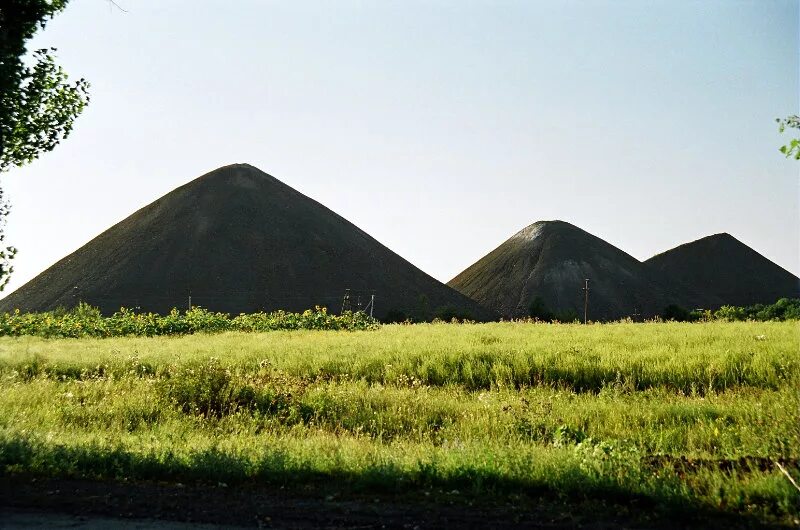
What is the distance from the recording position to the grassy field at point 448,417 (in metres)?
8.26

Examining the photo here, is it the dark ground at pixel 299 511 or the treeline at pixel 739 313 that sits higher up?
the treeline at pixel 739 313

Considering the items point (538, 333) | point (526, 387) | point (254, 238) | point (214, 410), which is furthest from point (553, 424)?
point (254, 238)

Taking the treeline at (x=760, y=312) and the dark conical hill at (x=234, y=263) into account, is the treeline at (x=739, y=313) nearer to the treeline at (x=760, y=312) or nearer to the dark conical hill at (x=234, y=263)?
the treeline at (x=760, y=312)

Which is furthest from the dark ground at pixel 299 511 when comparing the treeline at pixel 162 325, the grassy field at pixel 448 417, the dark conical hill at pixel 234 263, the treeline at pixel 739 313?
the dark conical hill at pixel 234 263

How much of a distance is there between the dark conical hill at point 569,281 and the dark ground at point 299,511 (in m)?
148

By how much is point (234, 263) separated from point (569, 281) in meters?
87.5

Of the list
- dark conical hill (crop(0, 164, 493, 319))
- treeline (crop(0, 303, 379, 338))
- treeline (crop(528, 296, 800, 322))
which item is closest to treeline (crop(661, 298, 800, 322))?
treeline (crop(528, 296, 800, 322))

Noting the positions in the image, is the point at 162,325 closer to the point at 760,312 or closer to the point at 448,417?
the point at 448,417

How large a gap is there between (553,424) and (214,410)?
6.80 m

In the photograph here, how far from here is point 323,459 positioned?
9.08m

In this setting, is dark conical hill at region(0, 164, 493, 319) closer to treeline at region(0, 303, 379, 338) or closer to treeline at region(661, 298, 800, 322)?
treeline at region(661, 298, 800, 322)

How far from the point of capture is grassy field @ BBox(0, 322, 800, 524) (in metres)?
8.26

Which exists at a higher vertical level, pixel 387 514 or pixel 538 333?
pixel 538 333

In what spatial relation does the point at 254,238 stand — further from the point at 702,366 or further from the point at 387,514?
the point at 387,514
